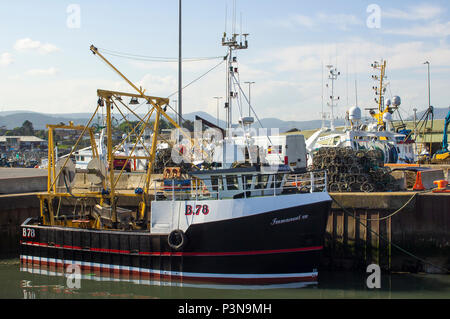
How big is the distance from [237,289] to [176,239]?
94.5 inches

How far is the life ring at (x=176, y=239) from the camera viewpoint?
14773 mm

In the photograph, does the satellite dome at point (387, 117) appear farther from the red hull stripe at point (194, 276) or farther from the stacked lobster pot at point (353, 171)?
the red hull stripe at point (194, 276)

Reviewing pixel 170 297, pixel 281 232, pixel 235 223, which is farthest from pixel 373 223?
pixel 170 297

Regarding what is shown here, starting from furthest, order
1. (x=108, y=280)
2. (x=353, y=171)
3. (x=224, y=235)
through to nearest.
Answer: (x=353, y=171), (x=108, y=280), (x=224, y=235)

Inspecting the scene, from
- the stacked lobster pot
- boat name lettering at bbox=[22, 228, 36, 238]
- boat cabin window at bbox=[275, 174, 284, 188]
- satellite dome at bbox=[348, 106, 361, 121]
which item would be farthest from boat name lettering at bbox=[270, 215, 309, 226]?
satellite dome at bbox=[348, 106, 361, 121]

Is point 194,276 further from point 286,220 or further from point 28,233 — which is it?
point 28,233

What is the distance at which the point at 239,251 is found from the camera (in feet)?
47.9

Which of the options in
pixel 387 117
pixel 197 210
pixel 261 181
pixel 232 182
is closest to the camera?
pixel 197 210

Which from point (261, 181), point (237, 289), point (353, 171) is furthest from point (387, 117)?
point (237, 289)

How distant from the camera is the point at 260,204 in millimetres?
14422

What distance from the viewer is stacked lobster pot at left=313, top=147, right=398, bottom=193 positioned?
19.8 metres

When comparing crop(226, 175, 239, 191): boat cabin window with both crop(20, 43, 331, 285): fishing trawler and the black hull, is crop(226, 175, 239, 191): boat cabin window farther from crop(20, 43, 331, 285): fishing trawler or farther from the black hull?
the black hull

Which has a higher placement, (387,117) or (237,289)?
(387,117)

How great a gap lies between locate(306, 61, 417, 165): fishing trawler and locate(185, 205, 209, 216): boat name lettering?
14977mm
